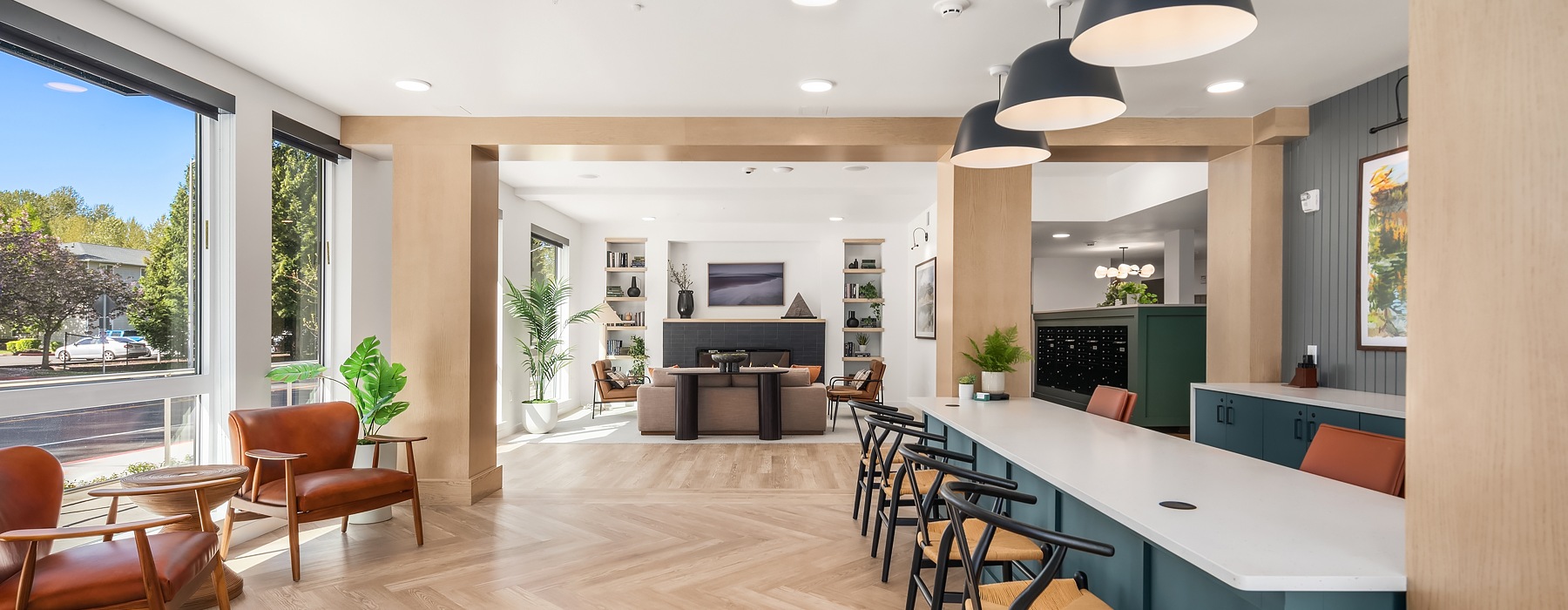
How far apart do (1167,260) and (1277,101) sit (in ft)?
15.4

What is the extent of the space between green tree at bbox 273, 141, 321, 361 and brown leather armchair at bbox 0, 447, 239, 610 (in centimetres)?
225

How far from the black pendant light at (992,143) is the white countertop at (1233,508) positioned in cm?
128

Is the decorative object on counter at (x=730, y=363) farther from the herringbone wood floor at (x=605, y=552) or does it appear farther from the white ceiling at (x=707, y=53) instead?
the white ceiling at (x=707, y=53)

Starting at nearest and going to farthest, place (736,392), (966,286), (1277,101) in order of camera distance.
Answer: (1277,101) → (966,286) → (736,392)

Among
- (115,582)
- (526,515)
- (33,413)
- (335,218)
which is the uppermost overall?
(335,218)

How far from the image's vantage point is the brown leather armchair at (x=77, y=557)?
2.35 meters

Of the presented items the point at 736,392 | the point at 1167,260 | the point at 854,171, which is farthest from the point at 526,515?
the point at 1167,260

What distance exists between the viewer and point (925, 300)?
32.7ft

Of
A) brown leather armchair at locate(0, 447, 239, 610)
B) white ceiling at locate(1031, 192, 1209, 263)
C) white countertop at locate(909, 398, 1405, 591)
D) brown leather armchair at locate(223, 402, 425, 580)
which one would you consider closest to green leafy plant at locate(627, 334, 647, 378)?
white ceiling at locate(1031, 192, 1209, 263)

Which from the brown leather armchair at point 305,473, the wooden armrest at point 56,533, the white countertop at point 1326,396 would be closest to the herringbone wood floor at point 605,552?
the brown leather armchair at point 305,473

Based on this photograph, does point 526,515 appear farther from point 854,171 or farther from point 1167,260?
point 1167,260

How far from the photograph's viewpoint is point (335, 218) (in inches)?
217

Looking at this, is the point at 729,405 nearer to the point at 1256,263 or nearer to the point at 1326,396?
the point at 1256,263

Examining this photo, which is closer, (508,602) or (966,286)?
(508,602)
